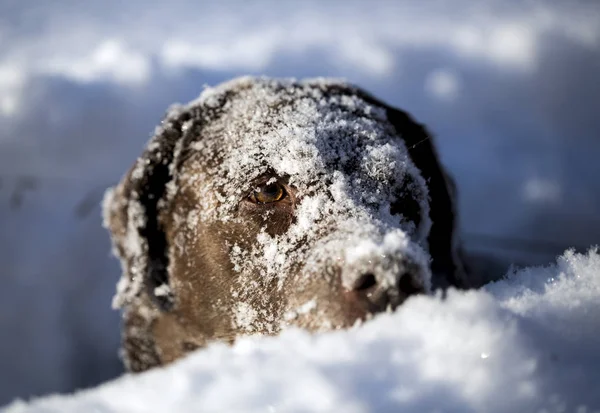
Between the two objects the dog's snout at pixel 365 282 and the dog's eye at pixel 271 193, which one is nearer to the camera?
the dog's snout at pixel 365 282

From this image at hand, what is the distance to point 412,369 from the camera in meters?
0.98

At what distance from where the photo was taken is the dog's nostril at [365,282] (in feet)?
5.11

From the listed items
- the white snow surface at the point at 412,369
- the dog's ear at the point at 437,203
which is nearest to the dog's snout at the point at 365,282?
the white snow surface at the point at 412,369

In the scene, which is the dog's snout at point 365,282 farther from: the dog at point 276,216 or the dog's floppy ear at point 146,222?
the dog's floppy ear at point 146,222

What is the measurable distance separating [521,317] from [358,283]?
561mm

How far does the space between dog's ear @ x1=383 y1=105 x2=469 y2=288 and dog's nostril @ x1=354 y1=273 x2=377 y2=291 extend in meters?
1.37

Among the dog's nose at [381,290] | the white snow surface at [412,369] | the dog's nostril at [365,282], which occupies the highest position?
the dog's nostril at [365,282]

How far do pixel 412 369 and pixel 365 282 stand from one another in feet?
1.97

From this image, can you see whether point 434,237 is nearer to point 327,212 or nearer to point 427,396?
point 327,212

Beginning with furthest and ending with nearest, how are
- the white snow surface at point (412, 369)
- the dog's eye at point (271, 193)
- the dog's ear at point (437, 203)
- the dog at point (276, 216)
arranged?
1. the dog's ear at point (437, 203)
2. the dog's eye at point (271, 193)
3. the dog at point (276, 216)
4. the white snow surface at point (412, 369)

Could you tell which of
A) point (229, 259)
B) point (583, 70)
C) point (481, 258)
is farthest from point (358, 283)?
point (583, 70)

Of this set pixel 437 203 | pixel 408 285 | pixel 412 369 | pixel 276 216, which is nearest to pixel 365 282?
pixel 408 285

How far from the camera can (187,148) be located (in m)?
2.77

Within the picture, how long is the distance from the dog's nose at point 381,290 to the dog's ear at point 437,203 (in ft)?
4.47
